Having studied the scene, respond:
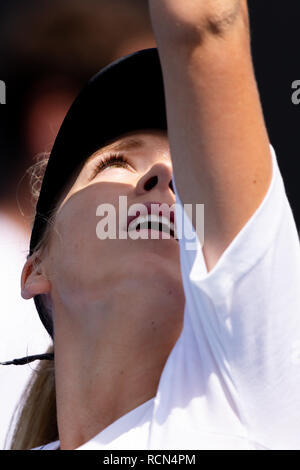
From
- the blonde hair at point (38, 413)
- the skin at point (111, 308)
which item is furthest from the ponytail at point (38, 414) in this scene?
the skin at point (111, 308)

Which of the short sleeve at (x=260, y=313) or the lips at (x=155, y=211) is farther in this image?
the lips at (x=155, y=211)

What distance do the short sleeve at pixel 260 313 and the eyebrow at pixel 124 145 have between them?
459 millimetres

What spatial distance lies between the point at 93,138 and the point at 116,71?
160 millimetres

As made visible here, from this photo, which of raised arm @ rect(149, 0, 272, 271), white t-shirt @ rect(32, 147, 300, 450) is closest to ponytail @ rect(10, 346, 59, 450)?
white t-shirt @ rect(32, 147, 300, 450)

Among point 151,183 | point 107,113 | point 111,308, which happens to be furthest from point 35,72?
point 111,308

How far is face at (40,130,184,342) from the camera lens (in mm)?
1218

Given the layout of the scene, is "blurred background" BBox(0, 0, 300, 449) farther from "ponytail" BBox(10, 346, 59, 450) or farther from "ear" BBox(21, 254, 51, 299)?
"ear" BBox(21, 254, 51, 299)

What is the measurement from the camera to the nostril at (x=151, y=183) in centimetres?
129

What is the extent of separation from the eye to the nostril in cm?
12

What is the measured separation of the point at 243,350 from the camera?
3.18 feet

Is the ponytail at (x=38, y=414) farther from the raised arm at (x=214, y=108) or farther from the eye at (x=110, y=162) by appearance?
the raised arm at (x=214, y=108)

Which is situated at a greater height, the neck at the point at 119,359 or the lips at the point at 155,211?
the lips at the point at 155,211

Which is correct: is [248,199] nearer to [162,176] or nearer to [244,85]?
[244,85]

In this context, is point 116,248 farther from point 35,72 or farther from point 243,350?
point 35,72
